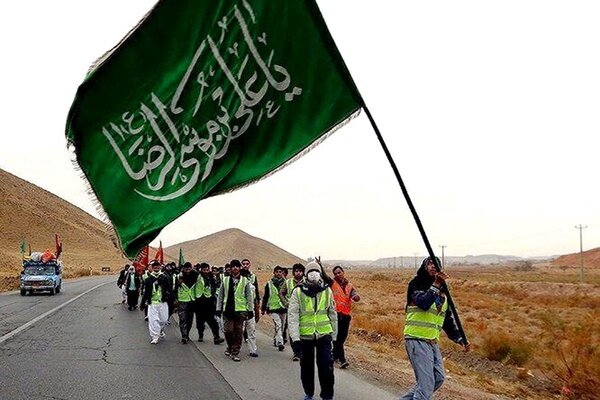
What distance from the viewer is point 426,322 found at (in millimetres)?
6609

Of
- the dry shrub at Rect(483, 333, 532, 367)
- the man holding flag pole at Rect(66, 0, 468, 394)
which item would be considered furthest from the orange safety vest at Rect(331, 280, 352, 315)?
the man holding flag pole at Rect(66, 0, 468, 394)

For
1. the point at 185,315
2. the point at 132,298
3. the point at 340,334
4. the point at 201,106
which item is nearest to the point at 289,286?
the point at 340,334

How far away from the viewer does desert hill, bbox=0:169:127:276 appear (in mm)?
127312

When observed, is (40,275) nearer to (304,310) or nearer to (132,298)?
(132,298)

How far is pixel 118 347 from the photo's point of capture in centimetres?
1307

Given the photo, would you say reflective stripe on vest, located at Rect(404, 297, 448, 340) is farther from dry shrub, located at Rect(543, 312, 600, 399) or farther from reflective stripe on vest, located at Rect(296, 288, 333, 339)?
dry shrub, located at Rect(543, 312, 600, 399)

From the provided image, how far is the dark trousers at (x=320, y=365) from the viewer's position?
25.3 ft

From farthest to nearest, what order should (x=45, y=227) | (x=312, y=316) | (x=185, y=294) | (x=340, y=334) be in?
A: 1. (x=45, y=227)
2. (x=185, y=294)
3. (x=340, y=334)
4. (x=312, y=316)

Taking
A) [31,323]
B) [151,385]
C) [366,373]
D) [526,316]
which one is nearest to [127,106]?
[151,385]

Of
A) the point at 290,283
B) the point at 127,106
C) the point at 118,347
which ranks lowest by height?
the point at 118,347

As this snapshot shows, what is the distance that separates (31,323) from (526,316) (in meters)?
21.8

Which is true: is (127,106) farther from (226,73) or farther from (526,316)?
(526,316)

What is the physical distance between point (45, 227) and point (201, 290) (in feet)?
447

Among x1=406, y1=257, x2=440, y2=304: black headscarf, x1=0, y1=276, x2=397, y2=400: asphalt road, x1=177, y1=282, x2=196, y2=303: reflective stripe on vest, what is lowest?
x1=0, y1=276, x2=397, y2=400: asphalt road
